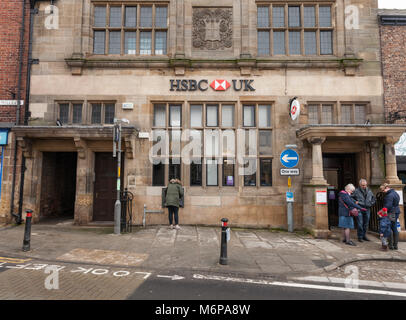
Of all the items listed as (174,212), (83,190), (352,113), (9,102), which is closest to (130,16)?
(9,102)

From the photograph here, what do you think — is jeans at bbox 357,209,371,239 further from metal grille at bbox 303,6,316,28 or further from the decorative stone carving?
the decorative stone carving

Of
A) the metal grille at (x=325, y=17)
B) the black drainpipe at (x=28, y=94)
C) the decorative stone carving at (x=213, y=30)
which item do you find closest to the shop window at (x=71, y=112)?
the black drainpipe at (x=28, y=94)

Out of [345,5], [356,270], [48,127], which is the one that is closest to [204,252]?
[356,270]

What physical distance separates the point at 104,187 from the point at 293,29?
1031cm

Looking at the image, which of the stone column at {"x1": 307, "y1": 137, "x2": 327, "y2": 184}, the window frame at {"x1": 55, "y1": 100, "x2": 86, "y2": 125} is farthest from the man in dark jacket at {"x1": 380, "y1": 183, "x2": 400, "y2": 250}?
the window frame at {"x1": 55, "y1": 100, "x2": 86, "y2": 125}

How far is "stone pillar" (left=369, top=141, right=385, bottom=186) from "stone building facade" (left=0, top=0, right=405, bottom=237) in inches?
2.1

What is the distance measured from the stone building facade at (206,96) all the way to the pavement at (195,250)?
1349 millimetres

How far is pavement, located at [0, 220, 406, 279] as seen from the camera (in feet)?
17.7

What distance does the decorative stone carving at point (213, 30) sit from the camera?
1020cm

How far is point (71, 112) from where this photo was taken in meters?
10.1

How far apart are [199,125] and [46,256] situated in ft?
22.0

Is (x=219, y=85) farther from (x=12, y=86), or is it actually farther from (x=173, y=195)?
(x=12, y=86)

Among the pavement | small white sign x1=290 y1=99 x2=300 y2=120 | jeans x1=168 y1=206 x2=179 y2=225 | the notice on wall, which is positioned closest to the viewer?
the pavement
